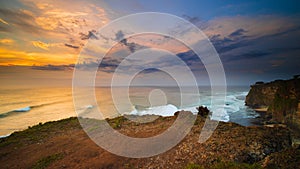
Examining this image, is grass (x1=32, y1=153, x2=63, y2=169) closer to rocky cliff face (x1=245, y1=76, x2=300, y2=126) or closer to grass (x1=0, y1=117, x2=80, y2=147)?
grass (x1=0, y1=117, x2=80, y2=147)

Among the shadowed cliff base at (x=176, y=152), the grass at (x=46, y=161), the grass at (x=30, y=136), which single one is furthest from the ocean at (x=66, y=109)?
the grass at (x=46, y=161)

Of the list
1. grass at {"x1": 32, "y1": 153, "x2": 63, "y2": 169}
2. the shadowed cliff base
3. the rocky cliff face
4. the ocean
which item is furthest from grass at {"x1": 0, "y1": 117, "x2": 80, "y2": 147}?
the rocky cliff face

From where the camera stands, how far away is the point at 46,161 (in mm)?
7406

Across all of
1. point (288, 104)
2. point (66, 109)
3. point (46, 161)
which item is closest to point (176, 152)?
point (46, 161)

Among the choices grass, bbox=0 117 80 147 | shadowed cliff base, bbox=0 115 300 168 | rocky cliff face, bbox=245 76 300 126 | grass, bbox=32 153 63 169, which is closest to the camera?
shadowed cliff base, bbox=0 115 300 168

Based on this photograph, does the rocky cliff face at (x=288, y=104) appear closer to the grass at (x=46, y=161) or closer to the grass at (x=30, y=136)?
the grass at (x=46, y=161)

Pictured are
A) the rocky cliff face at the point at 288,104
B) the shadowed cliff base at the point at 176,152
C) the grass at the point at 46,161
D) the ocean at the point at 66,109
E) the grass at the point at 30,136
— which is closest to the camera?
the shadowed cliff base at the point at 176,152

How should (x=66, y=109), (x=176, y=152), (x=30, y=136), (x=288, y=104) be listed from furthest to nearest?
(x=66, y=109) → (x=288, y=104) → (x=30, y=136) → (x=176, y=152)

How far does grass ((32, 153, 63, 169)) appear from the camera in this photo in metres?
7.03

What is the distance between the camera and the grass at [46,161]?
23.1 ft

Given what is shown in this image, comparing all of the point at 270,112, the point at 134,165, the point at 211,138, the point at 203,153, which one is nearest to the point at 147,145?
the point at 134,165

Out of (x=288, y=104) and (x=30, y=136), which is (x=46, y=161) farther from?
(x=288, y=104)

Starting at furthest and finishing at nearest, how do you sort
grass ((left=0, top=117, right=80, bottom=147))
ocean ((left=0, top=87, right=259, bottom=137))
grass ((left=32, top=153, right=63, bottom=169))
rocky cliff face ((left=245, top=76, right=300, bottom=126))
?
rocky cliff face ((left=245, top=76, right=300, bottom=126)) < ocean ((left=0, top=87, right=259, bottom=137)) < grass ((left=0, top=117, right=80, bottom=147)) < grass ((left=32, top=153, right=63, bottom=169))

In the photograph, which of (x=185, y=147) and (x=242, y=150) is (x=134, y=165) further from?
(x=242, y=150)
